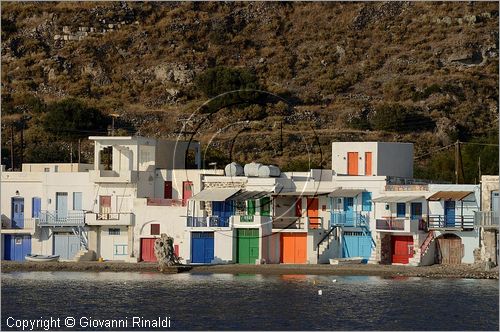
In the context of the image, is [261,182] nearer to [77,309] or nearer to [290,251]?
[290,251]

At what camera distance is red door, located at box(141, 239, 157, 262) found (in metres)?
80.7

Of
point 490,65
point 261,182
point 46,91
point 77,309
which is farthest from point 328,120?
point 77,309

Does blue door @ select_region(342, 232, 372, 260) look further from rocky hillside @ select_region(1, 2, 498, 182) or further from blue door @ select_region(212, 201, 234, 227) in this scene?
rocky hillside @ select_region(1, 2, 498, 182)

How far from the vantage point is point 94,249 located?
81750 mm

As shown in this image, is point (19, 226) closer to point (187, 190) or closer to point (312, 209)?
point (187, 190)

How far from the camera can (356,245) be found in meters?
78.1

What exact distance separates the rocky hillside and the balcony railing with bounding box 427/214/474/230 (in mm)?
32138

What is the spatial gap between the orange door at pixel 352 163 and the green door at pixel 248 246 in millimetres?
6700

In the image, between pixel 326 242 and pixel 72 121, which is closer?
pixel 326 242

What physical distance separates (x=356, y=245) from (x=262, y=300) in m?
15.2

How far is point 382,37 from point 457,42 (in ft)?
27.4

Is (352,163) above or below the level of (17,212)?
above

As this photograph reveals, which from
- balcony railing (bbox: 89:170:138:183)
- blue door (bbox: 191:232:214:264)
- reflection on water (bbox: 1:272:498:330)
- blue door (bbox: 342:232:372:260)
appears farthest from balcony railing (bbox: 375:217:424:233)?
balcony railing (bbox: 89:170:138:183)

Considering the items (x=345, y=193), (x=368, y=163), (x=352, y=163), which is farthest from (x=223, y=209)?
(x=368, y=163)
